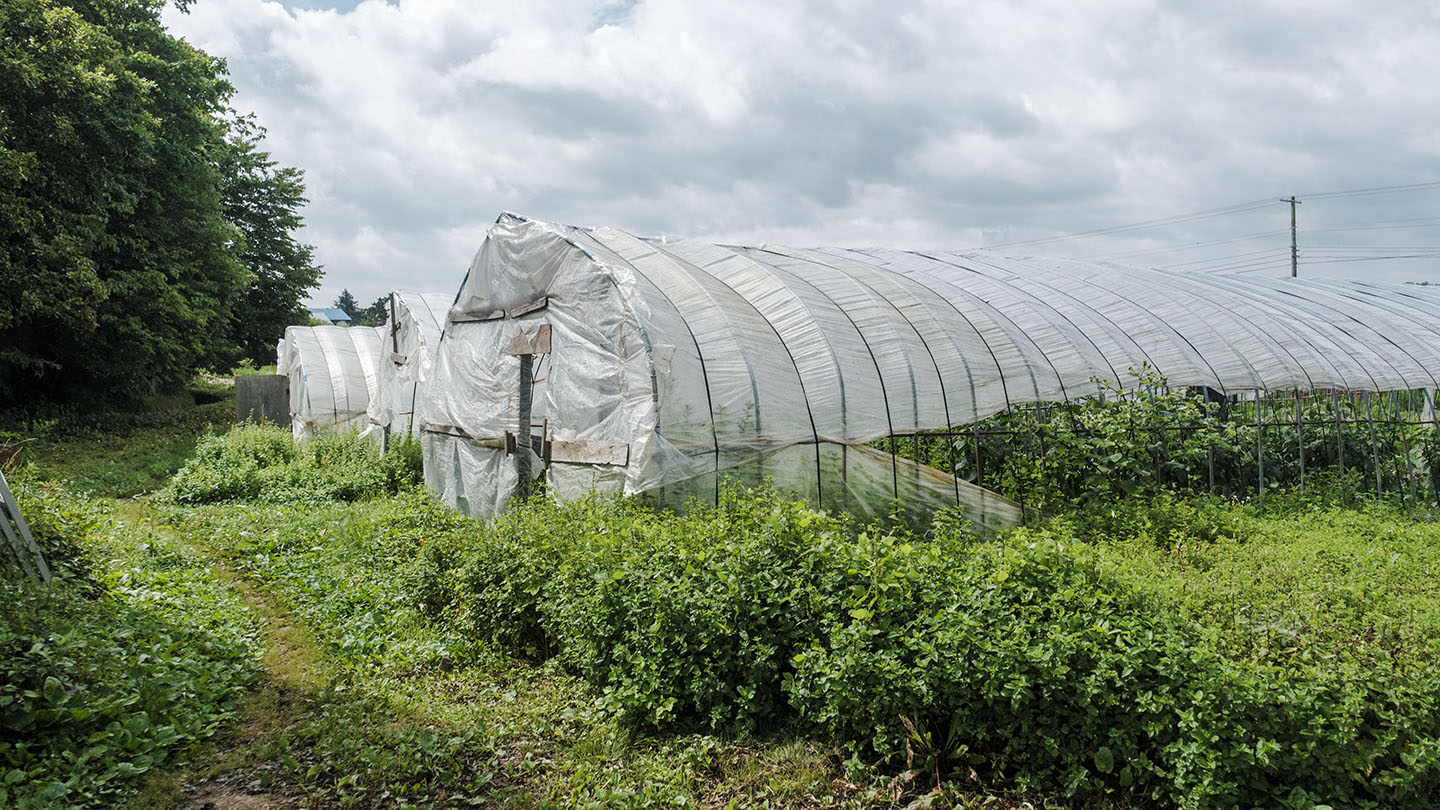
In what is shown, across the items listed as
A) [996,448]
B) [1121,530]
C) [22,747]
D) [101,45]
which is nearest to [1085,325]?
[996,448]

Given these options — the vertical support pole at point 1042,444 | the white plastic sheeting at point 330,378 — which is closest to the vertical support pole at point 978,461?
the vertical support pole at point 1042,444

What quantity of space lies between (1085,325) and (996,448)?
13.1 feet

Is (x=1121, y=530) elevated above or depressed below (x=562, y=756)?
above

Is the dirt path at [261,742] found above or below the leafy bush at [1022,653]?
below

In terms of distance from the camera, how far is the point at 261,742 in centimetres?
481

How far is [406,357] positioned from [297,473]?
3130mm

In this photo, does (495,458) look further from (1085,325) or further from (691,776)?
(1085,325)

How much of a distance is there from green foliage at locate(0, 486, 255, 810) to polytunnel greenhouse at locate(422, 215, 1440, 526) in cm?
329

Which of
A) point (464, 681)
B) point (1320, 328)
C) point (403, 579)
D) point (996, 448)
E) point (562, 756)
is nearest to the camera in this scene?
point (562, 756)

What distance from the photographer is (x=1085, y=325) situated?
1186 centimetres

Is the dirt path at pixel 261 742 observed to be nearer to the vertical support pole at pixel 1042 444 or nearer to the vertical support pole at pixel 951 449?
the vertical support pole at pixel 951 449

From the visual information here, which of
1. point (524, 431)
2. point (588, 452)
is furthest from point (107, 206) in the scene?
point (588, 452)

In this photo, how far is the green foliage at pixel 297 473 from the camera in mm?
13133

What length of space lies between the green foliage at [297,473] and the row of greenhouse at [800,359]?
90cm
